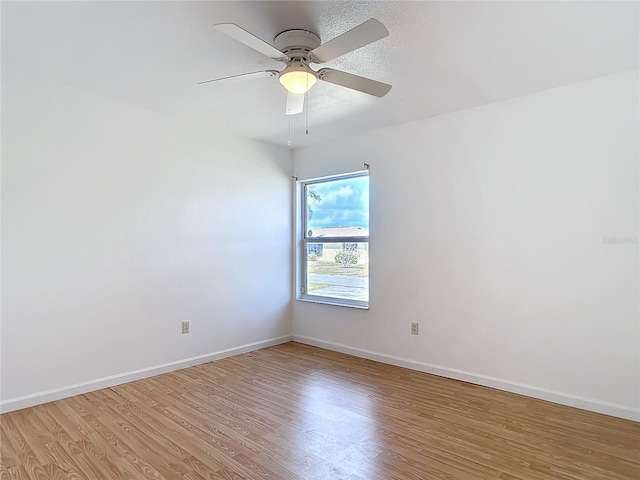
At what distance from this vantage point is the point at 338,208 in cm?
439

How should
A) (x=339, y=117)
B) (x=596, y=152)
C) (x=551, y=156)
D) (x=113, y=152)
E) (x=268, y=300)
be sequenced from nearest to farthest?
(x=596, y=152) < (x=551, y=156) < (x=113, y=152) < (x=339, y=117) < (x=268, y=300)

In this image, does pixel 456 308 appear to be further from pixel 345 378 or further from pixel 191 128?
pixel 191 128

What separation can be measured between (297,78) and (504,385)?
285 centimetres

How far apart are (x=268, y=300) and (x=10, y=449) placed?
8.58 ft

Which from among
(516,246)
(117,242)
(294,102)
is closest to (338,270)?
(516,246)

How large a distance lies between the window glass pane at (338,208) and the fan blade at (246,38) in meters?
2.25

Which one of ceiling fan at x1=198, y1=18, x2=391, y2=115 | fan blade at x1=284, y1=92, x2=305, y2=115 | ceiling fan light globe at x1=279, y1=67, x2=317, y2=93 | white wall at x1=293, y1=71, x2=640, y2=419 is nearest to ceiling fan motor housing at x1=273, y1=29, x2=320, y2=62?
ceiling fan at x1=198, y1=18, x2=391, y2=115

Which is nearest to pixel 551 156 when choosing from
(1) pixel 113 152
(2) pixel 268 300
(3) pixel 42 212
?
(2) pixel 268 300

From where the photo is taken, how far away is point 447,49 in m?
2.28

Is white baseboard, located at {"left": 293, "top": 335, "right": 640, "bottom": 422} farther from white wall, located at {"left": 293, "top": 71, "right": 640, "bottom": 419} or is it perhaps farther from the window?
the window

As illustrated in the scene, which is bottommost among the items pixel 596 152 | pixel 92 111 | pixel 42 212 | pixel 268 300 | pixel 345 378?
pixel 345 378

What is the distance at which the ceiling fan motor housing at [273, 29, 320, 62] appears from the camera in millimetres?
2080

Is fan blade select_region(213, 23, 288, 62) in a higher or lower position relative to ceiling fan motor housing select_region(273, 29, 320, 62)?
Result: lower

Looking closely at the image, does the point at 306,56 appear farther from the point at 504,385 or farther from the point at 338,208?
the point at 504,385
